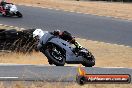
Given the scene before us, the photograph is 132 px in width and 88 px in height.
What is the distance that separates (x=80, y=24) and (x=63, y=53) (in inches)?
519

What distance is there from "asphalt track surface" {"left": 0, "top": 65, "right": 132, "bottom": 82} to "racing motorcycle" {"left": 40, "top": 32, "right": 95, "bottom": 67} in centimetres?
60

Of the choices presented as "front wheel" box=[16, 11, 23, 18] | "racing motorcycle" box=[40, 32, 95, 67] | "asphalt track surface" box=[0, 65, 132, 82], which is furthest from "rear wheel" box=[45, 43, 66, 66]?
"front wheel" box=[16, 11, 23, 18]

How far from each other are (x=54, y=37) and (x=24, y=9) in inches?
668

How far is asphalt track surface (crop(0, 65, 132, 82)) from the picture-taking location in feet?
36.0

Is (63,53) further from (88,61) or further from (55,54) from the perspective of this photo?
(88,61)

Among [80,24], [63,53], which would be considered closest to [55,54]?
[63,53]

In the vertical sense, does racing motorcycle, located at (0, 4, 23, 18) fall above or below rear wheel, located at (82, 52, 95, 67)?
below

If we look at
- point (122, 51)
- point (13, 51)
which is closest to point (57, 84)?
point (13, 51)

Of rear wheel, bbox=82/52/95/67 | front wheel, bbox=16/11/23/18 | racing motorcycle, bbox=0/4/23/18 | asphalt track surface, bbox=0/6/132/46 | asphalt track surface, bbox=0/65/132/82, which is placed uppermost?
asphalt track surface, bbox=0/65/132/82

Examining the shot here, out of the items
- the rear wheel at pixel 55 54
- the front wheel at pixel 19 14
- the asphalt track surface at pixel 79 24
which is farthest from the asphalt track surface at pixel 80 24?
the rear wheel at pixel 55 54

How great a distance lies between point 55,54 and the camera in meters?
13.2

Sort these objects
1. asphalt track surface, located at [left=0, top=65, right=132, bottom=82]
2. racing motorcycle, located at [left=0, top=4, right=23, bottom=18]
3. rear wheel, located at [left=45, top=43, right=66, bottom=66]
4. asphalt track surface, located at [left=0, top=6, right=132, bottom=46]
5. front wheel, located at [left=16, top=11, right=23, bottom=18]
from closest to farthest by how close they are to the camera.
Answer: asphalt track surface, located at [left=0, top=65, right=132, bottom=82]
rear wheel, located at [left=45, top=43, right=66, bottom=66]
asphalt track surface, located at [left=0, top=6, right=132, bottom=46]
racing motorcycle, located at [left=0, top=4, right=23, bottom=18]
front wheel, located at [left=16, top=11, right=23, bottom=18]

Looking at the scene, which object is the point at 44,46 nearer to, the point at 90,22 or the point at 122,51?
the point at 122,51

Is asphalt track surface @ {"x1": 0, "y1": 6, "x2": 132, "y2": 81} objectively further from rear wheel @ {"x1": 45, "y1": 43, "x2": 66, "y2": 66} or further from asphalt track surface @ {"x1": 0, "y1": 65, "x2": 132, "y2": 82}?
asphalt track surface @ {"x1": 0, "y1": 65, "x2": 132, "y2": 82}
